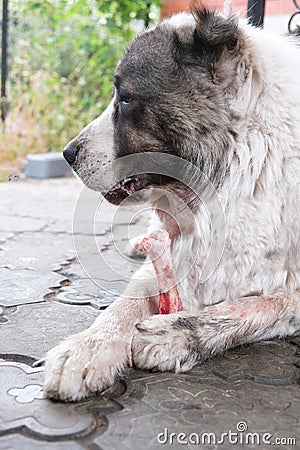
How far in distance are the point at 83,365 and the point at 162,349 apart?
218 millimetres

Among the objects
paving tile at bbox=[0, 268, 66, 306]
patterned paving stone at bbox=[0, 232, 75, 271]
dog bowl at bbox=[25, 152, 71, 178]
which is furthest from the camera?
dog bowl at bbox=[25, 152, 71, 178]

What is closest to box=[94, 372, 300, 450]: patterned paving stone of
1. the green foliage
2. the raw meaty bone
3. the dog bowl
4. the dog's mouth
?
the raw meaty bone

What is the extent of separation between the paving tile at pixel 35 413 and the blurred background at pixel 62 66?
4021 mm

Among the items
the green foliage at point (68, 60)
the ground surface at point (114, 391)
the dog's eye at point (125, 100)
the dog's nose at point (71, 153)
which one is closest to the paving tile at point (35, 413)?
the ground surface at point (114, 391)

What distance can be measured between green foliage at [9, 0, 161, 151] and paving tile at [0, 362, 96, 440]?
4.57 meters

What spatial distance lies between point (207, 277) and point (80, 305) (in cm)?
49

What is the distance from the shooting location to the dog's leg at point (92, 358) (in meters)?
1.30

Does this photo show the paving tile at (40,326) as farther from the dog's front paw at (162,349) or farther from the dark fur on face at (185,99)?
the dark fur on face at (185,99)

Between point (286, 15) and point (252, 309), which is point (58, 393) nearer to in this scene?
point (252, 309)

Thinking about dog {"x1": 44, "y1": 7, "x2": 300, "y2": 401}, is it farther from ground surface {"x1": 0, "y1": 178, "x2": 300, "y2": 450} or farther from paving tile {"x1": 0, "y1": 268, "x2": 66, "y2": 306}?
paving tile {"x1": 0, "y1": 268, "x2": 66, "y2": 306}

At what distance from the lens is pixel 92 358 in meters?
1.38

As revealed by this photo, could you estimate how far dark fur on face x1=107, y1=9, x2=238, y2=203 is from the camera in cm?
168

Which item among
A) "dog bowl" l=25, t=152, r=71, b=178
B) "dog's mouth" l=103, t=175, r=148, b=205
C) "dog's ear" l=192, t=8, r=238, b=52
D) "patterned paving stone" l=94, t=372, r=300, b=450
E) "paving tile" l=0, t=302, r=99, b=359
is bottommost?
"dog bowl" l=25, t=152, r=71, b=178

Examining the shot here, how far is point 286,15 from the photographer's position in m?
5.15
